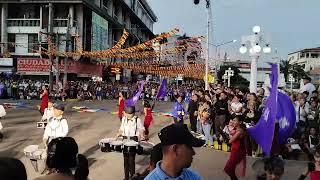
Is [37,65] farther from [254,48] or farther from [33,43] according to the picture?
[254,48]

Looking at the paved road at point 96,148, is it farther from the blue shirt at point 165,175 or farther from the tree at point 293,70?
the tree at point 293,70

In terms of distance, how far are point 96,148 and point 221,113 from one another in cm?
386

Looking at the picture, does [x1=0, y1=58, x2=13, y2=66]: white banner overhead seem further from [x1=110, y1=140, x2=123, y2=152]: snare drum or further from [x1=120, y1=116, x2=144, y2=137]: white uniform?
[x1=110, y1=140, x2=123, y2=152]: snare drum

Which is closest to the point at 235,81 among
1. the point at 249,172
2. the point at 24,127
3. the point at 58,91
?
the point at 58,91

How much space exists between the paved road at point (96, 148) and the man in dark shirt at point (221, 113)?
766 mm

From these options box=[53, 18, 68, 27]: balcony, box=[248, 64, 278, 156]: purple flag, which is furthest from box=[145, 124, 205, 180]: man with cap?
box=[53, 18, 68, 27]: balcony

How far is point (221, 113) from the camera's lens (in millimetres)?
15141

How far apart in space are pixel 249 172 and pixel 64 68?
36329 mm

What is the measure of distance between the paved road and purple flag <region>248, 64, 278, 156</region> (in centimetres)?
289

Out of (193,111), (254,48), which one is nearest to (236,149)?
(193,111)

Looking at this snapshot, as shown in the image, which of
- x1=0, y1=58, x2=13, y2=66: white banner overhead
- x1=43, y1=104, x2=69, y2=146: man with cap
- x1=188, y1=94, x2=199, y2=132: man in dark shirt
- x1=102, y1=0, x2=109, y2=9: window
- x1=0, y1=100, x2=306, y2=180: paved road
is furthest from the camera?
x1=102, y1=0, x2=109, y2=9: window

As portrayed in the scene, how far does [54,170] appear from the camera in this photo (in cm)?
358

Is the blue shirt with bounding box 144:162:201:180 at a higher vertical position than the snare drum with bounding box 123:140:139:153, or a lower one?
higher

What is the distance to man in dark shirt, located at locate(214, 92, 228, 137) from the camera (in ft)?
49.4
